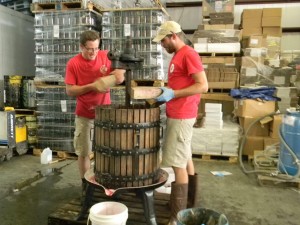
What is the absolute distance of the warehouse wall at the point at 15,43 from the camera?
7.03m

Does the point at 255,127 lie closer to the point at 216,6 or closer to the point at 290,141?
the point at 290,141

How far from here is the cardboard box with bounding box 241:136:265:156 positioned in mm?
6406

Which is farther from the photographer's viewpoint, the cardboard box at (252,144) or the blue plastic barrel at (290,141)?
the cardboard box at (252,144)

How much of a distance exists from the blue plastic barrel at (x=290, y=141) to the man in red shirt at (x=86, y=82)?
3.04 meters

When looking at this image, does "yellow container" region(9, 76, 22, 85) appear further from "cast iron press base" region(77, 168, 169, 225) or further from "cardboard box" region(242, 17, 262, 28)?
"cardboard box" region(242, 17, 262, 28)

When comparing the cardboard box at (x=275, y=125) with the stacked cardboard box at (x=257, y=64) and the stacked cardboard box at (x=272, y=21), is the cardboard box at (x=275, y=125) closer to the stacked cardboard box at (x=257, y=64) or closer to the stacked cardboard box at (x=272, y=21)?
the stacked cardboard box at (x=257, y=64)

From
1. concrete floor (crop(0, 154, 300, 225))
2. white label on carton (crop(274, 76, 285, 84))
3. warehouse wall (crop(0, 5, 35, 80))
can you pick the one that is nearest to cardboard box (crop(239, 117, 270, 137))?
concrete floor (crop(0, 154, 300, 225))

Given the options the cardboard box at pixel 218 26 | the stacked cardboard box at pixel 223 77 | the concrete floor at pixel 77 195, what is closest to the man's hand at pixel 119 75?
the concrete floor at pixel 77 195

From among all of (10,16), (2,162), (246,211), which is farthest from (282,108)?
(10,16)

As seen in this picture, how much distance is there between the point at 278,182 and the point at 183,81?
108 inches

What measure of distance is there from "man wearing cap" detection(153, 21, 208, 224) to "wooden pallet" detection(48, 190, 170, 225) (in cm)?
19

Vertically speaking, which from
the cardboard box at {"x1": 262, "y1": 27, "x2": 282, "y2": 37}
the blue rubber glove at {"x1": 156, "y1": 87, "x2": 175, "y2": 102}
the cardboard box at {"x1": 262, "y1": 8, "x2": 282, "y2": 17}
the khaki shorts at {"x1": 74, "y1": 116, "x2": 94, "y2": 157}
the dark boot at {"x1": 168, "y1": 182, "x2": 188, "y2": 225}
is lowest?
the dark boot at {"x1": 168, "y1": 182, "x2": 188, "y2": 225}

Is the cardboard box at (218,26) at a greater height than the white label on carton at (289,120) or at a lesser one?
greater

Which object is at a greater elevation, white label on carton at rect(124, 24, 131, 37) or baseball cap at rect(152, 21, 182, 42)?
white label on carton at rect(124, 24, 131, 37)
